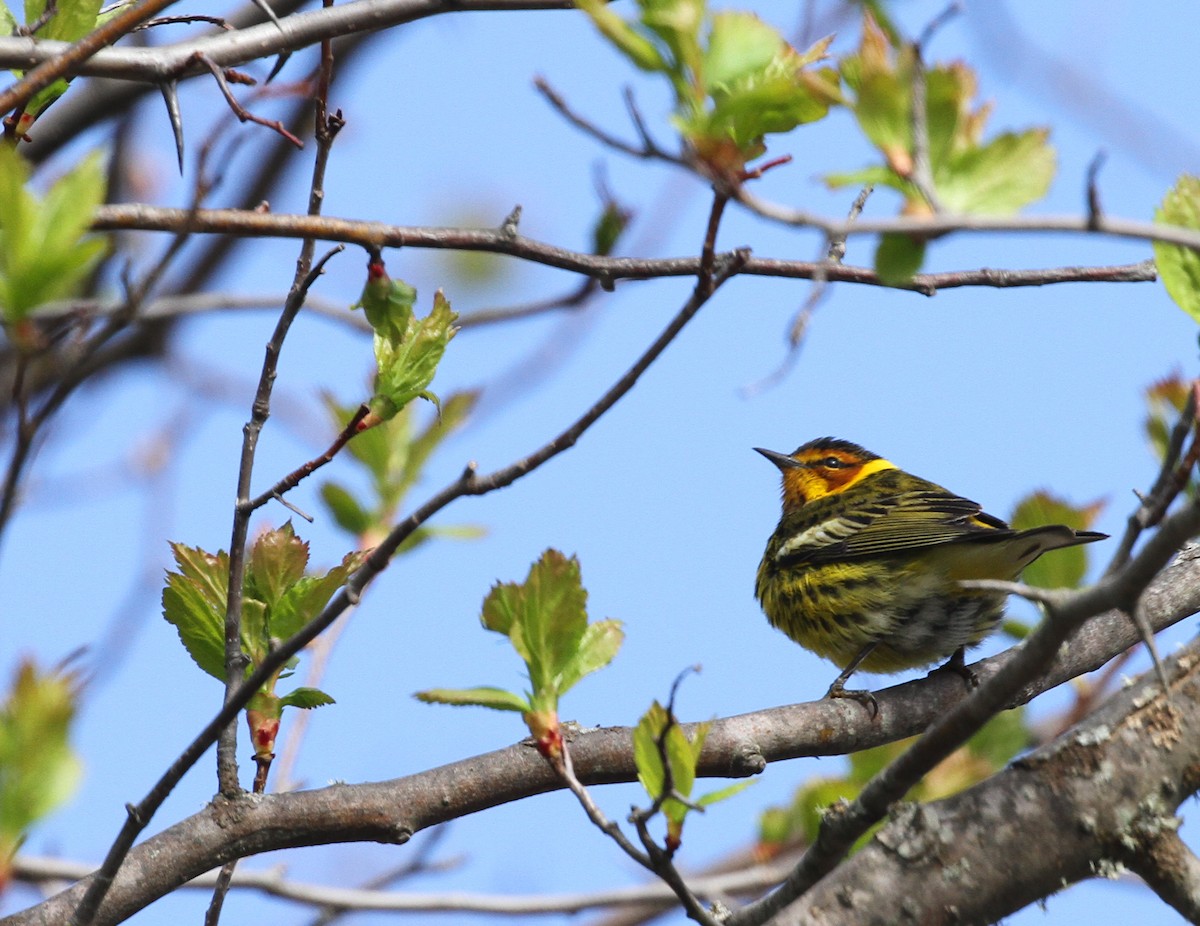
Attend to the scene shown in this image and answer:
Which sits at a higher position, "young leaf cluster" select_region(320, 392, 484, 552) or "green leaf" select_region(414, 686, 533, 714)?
"young leaf cluster" select_region(320, 392, 484, 552)

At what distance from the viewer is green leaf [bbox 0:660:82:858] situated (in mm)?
2225

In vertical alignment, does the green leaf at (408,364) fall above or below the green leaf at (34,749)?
above

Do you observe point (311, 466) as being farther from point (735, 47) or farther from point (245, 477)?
point (735, 47)

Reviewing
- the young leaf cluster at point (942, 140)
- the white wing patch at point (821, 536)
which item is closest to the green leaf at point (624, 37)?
the young leaf cluster at point (942, 140)

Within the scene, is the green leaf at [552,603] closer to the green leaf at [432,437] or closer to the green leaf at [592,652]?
the green leaf at [592,652]

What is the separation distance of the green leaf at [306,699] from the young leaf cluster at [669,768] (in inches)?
33.0

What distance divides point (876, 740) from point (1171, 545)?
2.15 meters

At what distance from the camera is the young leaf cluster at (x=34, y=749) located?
2225 mm

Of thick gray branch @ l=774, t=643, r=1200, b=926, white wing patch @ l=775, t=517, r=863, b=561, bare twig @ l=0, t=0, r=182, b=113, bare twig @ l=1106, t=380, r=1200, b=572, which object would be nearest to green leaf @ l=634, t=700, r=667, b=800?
thick gray branch @ l=774, t=643, r=1200, b=926

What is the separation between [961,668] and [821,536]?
1495mm

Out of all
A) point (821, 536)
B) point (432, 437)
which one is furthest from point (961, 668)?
point (432, 437)

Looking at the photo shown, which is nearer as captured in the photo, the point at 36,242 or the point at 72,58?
the point at 36,242

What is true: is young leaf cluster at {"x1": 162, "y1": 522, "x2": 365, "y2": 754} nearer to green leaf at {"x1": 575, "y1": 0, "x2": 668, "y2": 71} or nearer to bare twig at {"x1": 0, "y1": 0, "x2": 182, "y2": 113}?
bare twig at {"x1": 0, "y1": 0, "x2": 182, "y2": 113}

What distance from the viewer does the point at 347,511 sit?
418 centimetres
